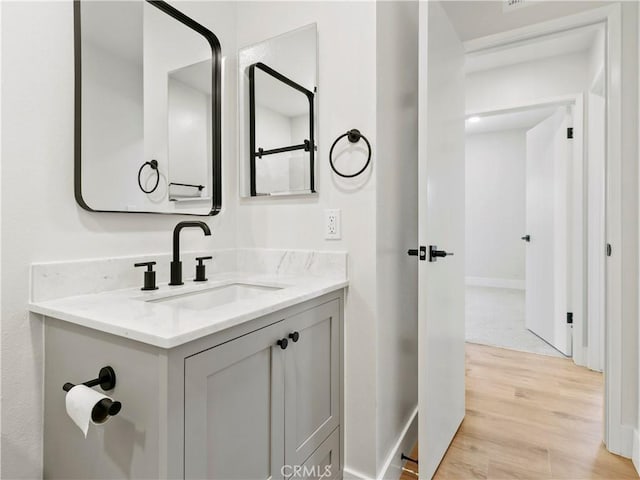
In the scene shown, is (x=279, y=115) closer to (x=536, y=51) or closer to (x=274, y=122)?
(x=274, y=122)

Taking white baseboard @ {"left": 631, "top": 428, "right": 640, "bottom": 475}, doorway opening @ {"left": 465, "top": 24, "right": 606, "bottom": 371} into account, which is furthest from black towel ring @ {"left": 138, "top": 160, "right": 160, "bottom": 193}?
white baseboard @ {"left": 631, "top": 428, "right": 640, "bottom": 475}

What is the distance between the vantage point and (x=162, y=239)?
1435mm

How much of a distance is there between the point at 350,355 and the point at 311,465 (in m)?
0.41

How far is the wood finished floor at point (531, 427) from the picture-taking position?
1.62m

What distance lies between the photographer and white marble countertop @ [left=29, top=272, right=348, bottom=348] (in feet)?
2.60

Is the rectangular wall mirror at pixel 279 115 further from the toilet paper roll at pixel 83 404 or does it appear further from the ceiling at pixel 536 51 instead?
the ceiling at pixel 536 51

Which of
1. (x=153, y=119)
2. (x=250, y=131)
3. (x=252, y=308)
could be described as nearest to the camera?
(x=252, y=308)

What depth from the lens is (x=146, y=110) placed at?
1353 millimetres

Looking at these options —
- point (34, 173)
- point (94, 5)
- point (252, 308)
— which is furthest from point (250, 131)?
point (252, 308)

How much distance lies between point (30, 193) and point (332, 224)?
3.32 feet

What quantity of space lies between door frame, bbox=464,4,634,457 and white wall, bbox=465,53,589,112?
1.44 metres

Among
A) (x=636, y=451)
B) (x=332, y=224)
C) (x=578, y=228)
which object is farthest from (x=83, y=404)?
(x=578, y=228)

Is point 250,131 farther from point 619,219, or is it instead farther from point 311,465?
point 619,219

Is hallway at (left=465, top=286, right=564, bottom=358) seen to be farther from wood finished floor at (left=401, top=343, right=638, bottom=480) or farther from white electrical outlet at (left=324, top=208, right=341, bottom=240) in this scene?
white electrical outlet at (left=324, top=208, right=341, bottom=240)
